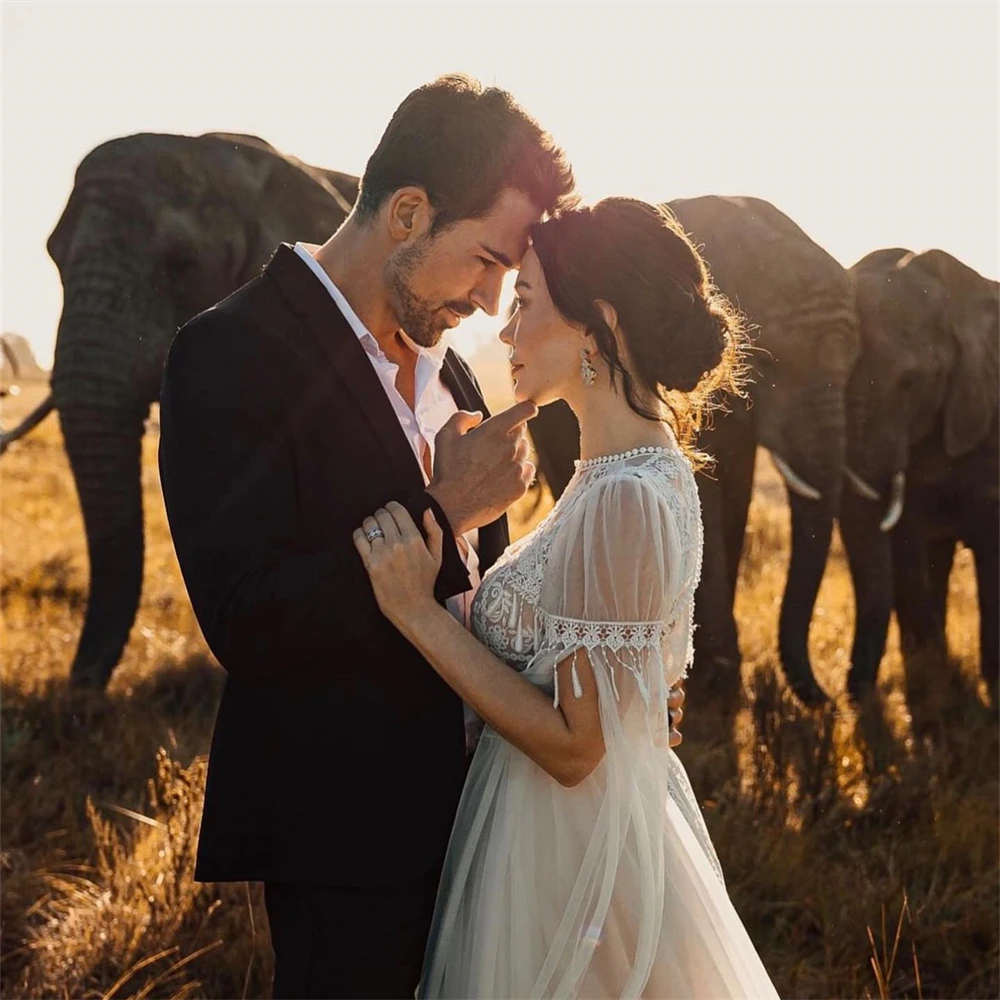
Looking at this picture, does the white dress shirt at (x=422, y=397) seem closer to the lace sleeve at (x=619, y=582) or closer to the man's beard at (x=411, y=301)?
the man's beard at (x=411, y=301)

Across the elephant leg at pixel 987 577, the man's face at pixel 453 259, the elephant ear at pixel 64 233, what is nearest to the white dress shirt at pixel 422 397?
the man's face at pixel 453 259

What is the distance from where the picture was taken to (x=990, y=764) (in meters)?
6.03

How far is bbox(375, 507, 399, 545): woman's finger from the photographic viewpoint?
221 cm

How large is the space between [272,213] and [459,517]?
519cm

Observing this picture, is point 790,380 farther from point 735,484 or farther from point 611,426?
point 611,426

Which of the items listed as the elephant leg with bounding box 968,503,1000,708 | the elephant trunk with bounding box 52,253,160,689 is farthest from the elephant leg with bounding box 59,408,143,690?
the elephant leg with bounding box 968,503,1000,708

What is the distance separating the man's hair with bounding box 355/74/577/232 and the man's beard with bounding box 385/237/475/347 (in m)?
0.08

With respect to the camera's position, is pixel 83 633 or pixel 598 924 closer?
pixel 598 924

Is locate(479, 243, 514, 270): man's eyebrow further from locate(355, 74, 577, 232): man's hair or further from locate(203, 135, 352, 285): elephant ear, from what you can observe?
locate(203, 135, 352, 285): elephant ear

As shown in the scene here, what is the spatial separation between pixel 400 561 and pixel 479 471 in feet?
0.75

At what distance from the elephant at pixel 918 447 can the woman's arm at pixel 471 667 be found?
5286 millimetres

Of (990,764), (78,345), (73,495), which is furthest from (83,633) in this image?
(73,495)

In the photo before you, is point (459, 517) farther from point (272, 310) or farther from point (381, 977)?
point (381, 977)

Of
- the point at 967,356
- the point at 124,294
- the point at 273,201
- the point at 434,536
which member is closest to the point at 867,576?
the point at 967,356
